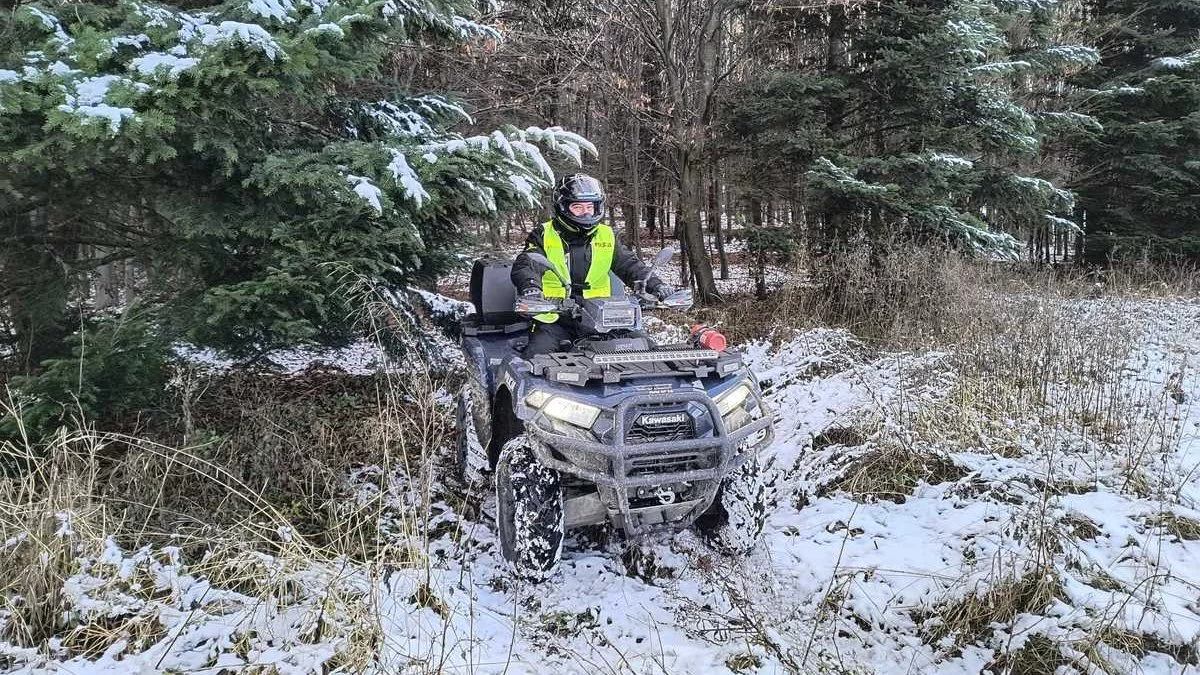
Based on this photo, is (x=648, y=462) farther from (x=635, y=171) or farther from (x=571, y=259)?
(x=635, y=171)

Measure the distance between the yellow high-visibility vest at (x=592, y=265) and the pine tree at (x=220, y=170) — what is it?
70cm

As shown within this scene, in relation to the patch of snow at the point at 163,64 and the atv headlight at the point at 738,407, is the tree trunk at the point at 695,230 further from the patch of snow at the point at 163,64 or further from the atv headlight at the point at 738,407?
the patch of snow at the point at 163,64

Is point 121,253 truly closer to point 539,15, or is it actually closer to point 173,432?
point 173,432

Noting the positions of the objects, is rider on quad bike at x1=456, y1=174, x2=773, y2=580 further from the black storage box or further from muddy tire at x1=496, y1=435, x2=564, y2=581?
the black storage box

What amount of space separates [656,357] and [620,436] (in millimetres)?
518

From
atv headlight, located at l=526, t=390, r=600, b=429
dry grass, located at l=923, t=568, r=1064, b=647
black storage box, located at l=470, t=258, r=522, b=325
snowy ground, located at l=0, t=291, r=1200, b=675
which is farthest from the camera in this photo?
black storage box, located at l=470, t=258, r=522, b=325

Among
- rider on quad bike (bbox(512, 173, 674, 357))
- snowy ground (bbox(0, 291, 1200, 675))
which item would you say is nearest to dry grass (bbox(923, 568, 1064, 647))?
→ snowy ground (bbox(0, 291, 1200, 675))

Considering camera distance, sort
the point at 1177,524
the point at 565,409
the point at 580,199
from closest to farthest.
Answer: the point at 565,409 < the point at 1177,524 < the point at 580,199

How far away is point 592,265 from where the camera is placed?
4.39 meters

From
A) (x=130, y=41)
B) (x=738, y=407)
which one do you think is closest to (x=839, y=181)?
(x=738, y=407)

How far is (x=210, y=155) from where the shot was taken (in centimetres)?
428

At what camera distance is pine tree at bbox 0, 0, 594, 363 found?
3.76 m

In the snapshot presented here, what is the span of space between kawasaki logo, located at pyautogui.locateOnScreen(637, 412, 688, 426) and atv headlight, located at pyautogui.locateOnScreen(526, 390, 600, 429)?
0.21 meters

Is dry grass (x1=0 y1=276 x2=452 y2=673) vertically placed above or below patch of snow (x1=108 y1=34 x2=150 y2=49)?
below
